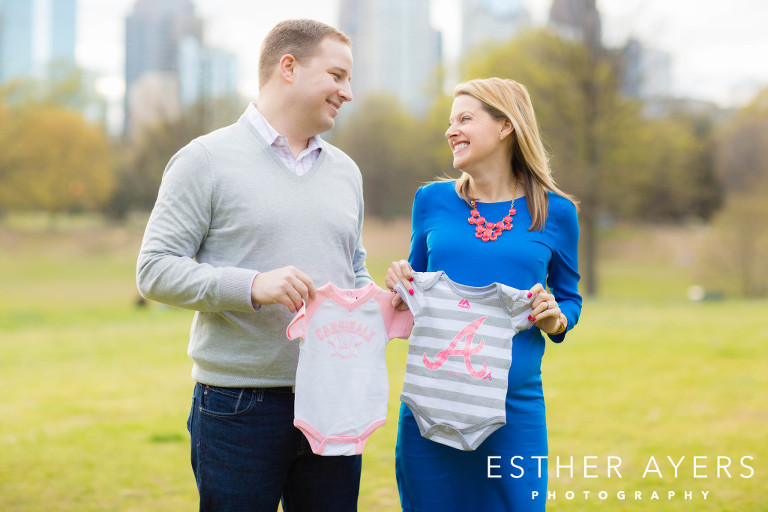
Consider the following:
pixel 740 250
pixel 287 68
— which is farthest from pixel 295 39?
pixel 740 250

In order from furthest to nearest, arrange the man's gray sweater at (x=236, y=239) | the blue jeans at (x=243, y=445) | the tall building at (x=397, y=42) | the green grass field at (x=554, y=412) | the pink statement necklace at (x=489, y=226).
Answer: the tall building at (x=397, y=42)
the green grass field at (x=554, y=412)
the pink statement necklace at (x=489, y=226)
the blue jeans at (x=243, y=445)
the man's gray sweater at (x=236, y=239)

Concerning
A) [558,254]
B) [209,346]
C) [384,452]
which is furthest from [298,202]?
[384,452]

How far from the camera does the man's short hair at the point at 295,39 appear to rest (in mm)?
2904

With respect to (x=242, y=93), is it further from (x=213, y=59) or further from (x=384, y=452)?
(x=384, y=452)

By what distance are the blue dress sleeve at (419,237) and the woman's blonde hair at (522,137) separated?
176 mm

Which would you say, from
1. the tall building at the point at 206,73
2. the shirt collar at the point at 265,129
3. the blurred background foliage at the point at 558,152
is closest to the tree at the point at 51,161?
the blurred background foliage at the point at 558,152

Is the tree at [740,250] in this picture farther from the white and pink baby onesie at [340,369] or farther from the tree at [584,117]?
the white and pink baby onesie at [340,369]

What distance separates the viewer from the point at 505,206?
3137 mm

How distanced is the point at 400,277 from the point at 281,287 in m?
0.59

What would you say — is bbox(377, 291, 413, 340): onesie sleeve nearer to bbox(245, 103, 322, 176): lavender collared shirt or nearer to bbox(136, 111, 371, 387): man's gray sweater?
bbox(136, 111, 371, 387): man's gray sweater

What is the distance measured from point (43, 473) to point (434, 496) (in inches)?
183

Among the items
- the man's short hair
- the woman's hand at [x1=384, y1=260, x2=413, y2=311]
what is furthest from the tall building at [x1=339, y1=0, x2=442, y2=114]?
the woman's hand at [x1=384, y1=260, x2=413, y2=311]

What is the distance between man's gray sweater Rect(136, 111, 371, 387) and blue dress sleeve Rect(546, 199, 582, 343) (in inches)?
36.0

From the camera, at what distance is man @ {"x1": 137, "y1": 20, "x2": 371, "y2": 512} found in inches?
108
